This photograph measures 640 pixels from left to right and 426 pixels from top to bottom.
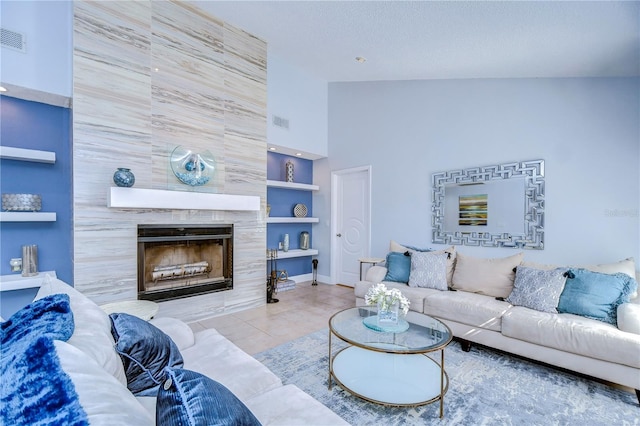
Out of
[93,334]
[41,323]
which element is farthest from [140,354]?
[41,323]

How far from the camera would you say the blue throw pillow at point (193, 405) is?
679 mm

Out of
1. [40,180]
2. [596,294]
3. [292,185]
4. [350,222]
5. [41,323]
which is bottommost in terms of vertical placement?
[596,294]

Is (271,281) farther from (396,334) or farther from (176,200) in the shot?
(396,334)

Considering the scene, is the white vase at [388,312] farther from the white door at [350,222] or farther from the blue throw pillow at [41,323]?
the white door at [350,222]

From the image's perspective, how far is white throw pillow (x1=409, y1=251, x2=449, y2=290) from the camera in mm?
3379

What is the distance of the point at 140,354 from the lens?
1281 mm

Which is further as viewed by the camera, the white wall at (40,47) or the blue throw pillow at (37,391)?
the white wall at (40,47)

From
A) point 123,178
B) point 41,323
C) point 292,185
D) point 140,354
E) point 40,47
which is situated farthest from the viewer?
point 292,185

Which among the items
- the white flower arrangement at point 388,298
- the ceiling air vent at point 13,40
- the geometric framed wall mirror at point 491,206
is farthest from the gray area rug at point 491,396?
the ceiling air vent at point 13,40

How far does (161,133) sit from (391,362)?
3225 mm

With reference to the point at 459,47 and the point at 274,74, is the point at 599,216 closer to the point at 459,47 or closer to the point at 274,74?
the point at 459,47

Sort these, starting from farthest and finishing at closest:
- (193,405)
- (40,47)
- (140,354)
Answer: (40,47) → (140,354) → (193,405)

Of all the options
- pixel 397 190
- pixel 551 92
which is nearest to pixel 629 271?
pixel 551 92

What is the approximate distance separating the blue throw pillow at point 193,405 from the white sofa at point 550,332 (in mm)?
2534
